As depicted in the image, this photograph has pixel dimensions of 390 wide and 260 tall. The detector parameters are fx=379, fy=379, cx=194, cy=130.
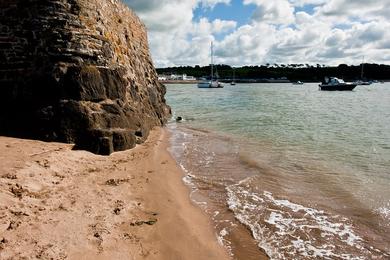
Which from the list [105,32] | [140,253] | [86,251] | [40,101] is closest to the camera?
[86,251]

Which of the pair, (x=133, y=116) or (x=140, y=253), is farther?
(x=133, y=116)

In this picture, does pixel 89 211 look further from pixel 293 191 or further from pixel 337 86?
pixel 337 86

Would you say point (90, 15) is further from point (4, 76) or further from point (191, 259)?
point (191, 259)

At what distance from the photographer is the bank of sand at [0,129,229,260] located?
625cm

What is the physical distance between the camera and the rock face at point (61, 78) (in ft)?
42.6

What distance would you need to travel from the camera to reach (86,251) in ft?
20.2

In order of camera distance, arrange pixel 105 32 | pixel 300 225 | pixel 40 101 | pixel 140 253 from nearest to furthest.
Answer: pixel 140 253
pixel 300 225
pixel 40 101
pixel 105 32

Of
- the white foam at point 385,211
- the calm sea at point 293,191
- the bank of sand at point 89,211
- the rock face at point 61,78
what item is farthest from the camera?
the rock face at point 61,78

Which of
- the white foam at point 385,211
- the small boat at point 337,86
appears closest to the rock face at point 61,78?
the white foam at point 385,211

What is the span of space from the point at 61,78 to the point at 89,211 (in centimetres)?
708

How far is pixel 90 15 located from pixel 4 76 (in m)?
4.09

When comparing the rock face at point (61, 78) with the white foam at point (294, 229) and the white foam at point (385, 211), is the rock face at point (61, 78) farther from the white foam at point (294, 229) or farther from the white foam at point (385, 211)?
the white foam at point (385, 211)

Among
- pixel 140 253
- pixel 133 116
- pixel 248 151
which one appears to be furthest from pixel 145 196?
pixel 248 151

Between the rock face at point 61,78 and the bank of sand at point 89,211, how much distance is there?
1.12m
